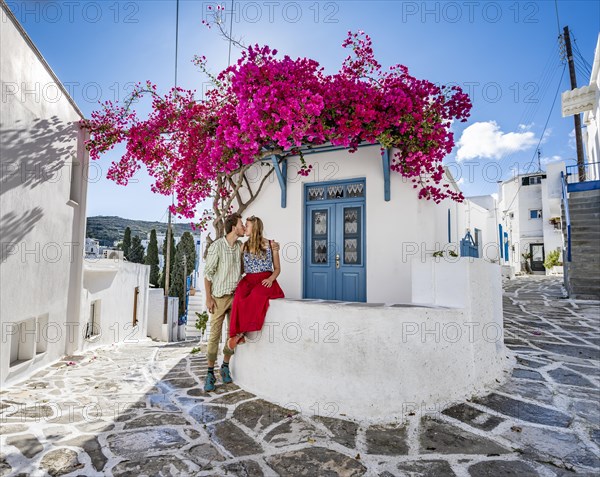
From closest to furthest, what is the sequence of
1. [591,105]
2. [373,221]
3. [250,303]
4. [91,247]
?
[250,303] < [373,221] < [591,105] < [91,247]

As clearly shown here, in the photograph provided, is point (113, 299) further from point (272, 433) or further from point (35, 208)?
point (272, 433)

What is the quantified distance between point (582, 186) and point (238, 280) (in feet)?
40.8

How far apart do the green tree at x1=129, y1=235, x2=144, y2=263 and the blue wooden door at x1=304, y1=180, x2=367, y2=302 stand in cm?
3458

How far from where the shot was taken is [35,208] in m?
5.93

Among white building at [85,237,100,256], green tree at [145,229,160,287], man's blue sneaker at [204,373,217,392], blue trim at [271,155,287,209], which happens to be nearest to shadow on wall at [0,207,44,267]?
man's blue sneaker at [204,373,217,392]

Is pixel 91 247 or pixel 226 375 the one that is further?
pixel 91 247

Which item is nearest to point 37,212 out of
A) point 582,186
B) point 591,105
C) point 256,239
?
point 256,239

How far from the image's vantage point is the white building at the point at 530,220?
2764cm

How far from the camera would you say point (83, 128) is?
7.83 metres

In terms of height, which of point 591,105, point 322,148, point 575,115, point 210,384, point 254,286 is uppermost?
point 575,115

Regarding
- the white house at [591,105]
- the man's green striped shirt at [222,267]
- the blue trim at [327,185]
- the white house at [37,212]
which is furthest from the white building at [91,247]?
the white house at [591,105]

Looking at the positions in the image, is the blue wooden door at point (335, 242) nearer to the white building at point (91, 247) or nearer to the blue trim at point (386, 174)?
the blue trim at point (386, 174)

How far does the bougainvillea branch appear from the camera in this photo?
4848 millimetres

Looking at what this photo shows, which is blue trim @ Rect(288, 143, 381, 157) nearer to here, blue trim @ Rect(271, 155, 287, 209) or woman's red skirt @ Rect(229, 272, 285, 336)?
blue trim @ Rect(271, 155, 287, 209)
